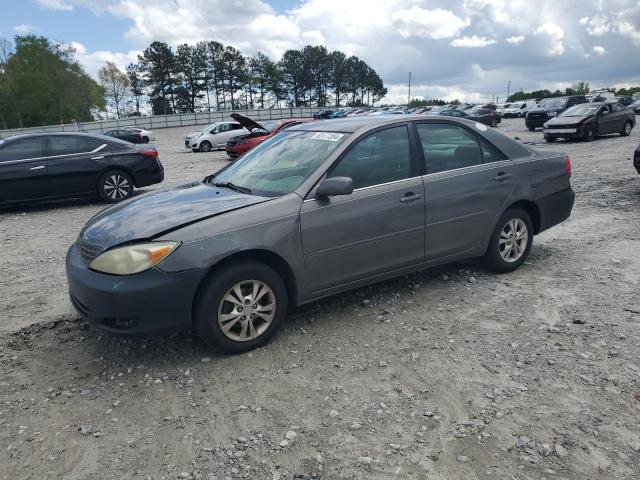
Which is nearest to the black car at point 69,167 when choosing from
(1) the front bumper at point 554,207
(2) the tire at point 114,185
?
(2) the tire at point 114,185

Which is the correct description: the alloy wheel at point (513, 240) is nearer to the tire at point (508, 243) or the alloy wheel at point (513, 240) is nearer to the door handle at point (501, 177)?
the tire at point (508, 243)

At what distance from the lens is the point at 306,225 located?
3.81 metres

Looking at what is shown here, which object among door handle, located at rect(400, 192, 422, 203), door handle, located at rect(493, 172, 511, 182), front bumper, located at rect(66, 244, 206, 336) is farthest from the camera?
door handle, located at rect(493, 172, 511, 182)

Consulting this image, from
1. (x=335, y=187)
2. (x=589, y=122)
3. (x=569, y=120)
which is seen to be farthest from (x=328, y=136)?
(x=589, y=122)

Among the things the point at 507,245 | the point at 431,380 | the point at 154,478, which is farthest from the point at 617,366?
the point at 154,478

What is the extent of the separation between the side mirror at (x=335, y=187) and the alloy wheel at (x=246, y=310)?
0.81 meters

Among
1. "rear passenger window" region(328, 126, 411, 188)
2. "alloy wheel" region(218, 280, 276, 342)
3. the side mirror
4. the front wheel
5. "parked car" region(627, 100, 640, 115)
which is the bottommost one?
"alloy wheel" region(218, 280, 276, 342)

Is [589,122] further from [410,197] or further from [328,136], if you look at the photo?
[328,136]

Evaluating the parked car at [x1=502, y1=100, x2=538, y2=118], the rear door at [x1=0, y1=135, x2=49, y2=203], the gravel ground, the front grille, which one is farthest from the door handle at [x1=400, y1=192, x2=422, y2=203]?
the parked car at [x1=502, y1=100, x2=538, y2=118]

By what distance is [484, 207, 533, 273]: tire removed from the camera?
5070 millimetres

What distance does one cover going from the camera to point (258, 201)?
381cm

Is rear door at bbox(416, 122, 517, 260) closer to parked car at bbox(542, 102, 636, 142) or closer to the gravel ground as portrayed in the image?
the gravel ground

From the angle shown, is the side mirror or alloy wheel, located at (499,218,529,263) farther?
alloy wheel, located at (499,218,529,263)

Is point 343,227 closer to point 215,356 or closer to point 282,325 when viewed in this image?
point 282,325
